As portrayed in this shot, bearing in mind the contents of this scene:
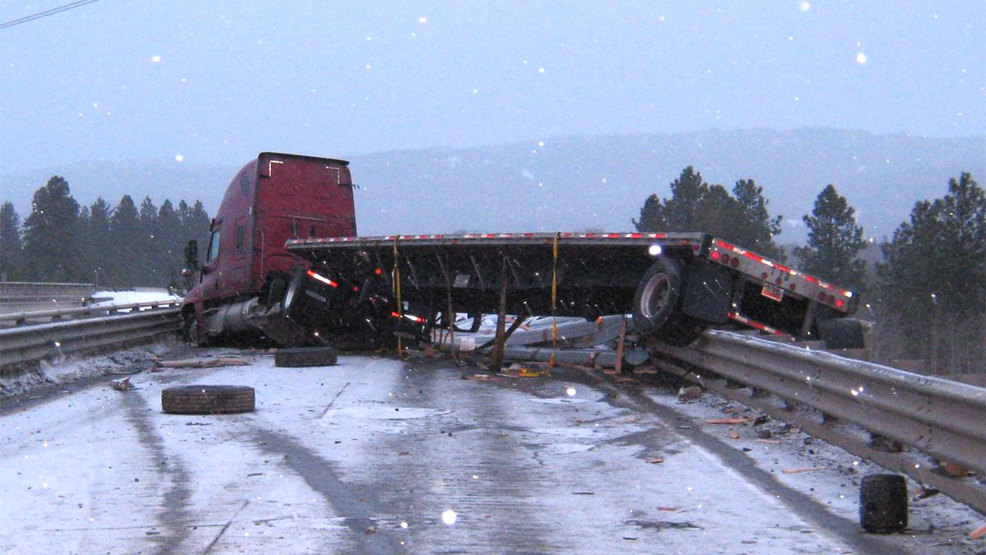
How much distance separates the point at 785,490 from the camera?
645 cm

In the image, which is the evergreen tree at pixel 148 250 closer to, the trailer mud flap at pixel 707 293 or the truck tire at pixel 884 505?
the trailer mud flap at pixel 707 293

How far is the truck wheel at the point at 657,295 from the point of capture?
12180mm

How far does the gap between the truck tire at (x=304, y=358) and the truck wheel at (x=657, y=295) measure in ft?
16.1

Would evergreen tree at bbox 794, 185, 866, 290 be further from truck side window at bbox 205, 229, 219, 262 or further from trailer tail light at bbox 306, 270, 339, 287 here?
trailer tail light at bbox 306, 270, 339, 287

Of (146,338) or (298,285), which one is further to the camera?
(146,338)

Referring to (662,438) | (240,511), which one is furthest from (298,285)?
(240,511)

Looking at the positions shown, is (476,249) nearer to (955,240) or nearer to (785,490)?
(785,490)

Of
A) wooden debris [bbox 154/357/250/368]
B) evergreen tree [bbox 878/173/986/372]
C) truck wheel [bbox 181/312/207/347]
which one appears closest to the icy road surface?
wooden debris [bbox 154/357/250/368]

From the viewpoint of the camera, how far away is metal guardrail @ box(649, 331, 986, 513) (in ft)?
17.8

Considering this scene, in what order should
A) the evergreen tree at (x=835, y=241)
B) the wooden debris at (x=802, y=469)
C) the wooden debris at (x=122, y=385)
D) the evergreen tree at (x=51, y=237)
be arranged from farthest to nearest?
the evergreen tree at (x=51, y=237) < the evergreen tree at (x=835, y=241) < the wooden debris at (x=122, y=385) < the wooden debris at (x=802, y=469)

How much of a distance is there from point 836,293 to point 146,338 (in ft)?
43.5

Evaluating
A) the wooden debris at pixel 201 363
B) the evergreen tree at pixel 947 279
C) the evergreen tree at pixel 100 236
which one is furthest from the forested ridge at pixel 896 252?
the evergreen tree at pixel 100 236

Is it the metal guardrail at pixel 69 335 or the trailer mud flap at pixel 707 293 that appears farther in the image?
the metal guardrail at pixel 69 335

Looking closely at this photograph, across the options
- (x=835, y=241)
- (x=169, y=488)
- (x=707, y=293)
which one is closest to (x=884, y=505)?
(x=169, y=488)
